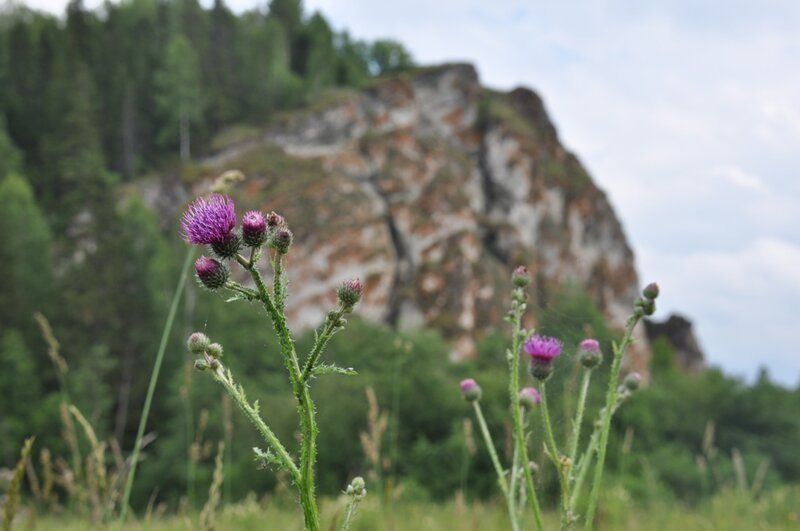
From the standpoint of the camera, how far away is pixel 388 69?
97812mm

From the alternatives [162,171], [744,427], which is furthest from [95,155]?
[744,427]

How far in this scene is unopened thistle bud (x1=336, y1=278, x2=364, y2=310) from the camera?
1.27 meters

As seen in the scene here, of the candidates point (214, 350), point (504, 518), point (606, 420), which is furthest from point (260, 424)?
point (504, 518)

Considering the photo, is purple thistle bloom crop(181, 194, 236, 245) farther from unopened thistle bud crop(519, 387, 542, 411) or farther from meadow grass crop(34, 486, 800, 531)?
meadow grass crop(34, 486, 800, 531)

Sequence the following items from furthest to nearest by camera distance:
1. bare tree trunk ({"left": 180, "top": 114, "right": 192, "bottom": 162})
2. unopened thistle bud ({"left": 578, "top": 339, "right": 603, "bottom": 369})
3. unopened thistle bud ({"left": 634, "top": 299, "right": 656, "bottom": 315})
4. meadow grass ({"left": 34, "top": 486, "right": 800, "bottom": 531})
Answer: bare tree trunk ({"left": 180, "top": 114, "right": 192, "bottom": 162}), meadow grass ({"left": 34, "top": 486, "right": 800, "bottom": 531}), unopened thistle bud ({"left": 578, "top": 339, "right": 603, "bottom": 369}), unopened thistle bud ({"left": 634, "top": 299, "right": 656, "bottom": 315})

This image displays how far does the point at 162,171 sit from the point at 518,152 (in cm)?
2951

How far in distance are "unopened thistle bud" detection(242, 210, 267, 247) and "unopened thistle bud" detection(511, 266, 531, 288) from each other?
66 cm

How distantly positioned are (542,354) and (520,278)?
257 mm

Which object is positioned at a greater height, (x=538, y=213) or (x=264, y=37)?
(x=264, y=37)

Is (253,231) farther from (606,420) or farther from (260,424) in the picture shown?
(606,420)

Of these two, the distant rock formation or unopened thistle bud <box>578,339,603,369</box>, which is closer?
unopened thistle bud <box>578,339,603,369</box>

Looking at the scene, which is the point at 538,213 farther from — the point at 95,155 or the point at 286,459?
the point at 286,459

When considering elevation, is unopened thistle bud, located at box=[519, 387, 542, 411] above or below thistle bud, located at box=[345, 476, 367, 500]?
above

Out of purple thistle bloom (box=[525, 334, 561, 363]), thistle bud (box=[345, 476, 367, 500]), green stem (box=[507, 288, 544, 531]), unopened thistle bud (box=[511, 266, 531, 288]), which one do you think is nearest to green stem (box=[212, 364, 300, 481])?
thistle bud (box=[345, 476, 367, 500])
